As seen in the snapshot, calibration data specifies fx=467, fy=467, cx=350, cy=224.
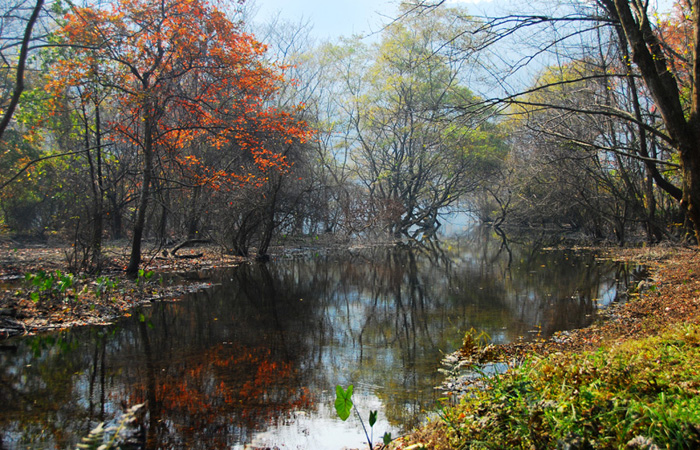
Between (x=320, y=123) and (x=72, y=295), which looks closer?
(x=72, y=295)

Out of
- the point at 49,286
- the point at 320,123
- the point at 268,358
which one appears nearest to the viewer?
the point at 268,358

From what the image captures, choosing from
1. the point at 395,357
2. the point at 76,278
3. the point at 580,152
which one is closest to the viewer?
the point at 395,357

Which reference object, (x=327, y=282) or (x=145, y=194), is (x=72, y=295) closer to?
(x=145, y=194)

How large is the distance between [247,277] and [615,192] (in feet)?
43.5

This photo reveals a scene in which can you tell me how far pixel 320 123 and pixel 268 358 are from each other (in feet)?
86.1

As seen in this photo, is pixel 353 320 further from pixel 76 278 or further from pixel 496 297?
pixel 76 278

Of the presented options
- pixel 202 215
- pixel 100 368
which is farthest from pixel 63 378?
pixel 202 215

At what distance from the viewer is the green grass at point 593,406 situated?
103 inches

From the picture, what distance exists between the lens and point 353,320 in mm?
8891

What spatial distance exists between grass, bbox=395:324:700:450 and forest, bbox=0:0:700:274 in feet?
6.82

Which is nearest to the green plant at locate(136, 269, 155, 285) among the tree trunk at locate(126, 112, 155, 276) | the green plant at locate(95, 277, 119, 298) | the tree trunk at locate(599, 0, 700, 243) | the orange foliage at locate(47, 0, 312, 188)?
the tree trunk at locate(126, 112, 155, 276)

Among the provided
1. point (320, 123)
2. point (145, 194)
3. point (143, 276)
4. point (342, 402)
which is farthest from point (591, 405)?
point (320, 123)

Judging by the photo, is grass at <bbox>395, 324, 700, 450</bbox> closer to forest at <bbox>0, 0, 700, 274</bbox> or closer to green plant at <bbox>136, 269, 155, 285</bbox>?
forest at <bbox>0, 0, 700, 274</bbox>

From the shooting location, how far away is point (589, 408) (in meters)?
2.99
